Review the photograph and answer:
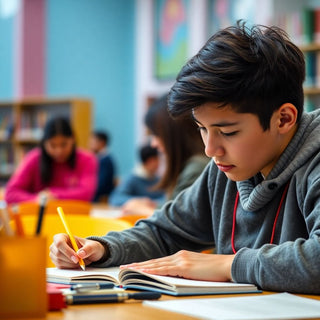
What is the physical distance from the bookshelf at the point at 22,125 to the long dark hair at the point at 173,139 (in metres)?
4.81

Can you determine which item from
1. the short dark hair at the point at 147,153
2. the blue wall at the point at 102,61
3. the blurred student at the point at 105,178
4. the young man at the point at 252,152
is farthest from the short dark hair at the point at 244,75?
the blue wall at the point at 102,61

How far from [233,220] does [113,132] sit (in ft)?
26.5

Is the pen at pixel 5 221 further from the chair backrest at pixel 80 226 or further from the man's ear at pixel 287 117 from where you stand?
the chair backrest at pixel 80 226

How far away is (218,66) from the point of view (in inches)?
57.1

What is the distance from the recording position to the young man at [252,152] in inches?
53.7

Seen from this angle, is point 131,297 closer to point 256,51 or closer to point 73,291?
point 73,291

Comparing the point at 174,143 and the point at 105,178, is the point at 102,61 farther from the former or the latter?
the point at 174,143

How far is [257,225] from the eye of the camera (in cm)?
159

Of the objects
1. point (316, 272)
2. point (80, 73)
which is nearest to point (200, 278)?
point (316, 272)

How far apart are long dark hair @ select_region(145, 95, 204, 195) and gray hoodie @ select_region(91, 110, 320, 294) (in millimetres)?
1205

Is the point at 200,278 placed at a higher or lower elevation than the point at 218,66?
lower

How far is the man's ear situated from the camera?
59.4 inches

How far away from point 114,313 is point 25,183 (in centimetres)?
411

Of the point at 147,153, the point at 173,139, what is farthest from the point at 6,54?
the point at 173,139
